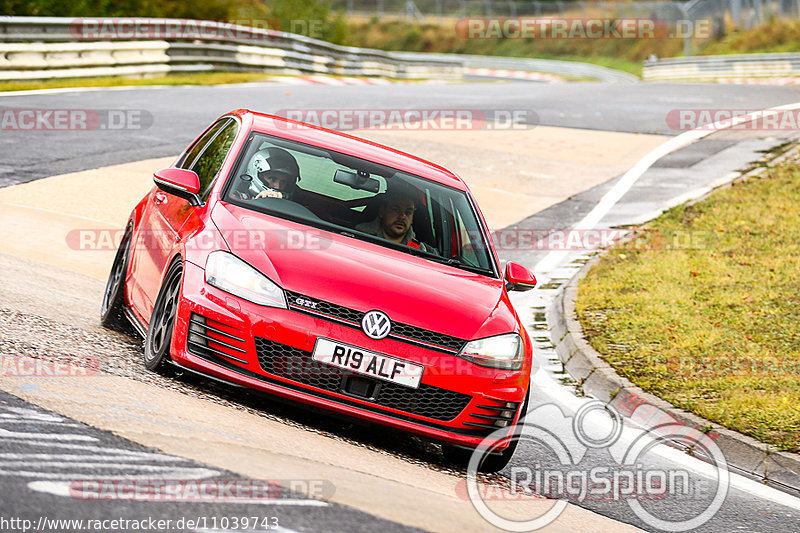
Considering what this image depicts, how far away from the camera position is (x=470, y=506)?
16.8 feet

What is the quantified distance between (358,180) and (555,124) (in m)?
15.4

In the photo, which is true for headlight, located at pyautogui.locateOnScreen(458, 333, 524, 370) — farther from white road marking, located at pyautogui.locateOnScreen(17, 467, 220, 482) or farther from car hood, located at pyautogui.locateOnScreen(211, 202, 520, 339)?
white road marking, located at pyautogui.locateOnScreen(17, 467, 220, 482)

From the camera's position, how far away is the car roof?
277 inches

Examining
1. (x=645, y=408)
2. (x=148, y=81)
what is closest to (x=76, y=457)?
(x=645, y=408)

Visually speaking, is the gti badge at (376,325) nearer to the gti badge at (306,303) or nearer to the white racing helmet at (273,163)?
the gti badge at (306,303)

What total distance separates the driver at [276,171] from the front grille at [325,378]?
1.41 m

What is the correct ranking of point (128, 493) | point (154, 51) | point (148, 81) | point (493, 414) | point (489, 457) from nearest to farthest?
point (128, 493), point (493, 414), point (489, 457), point (148, 81), point (154, 51)

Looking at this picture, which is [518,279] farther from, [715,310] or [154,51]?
[154,51]

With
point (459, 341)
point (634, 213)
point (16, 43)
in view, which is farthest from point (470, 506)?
point (16, 43)

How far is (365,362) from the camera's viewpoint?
5469mm

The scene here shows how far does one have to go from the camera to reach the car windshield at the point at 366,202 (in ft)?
21.5

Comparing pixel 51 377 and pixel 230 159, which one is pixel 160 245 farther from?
pixel 51 377

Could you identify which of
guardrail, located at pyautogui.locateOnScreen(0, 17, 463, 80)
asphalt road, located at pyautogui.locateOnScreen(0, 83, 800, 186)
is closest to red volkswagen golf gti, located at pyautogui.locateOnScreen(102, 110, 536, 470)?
asphalt road, located at pyautogui.locateOnScreen(0, 83, 800, 186)

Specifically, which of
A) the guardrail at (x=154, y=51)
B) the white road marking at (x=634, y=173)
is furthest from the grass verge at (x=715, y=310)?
the guardrail at (x=154, y=51)
